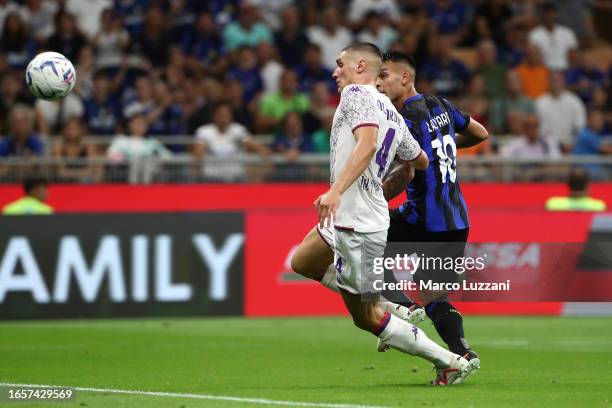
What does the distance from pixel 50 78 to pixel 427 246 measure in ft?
13.8

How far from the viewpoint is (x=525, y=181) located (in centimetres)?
1917

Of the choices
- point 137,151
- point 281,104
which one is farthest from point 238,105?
point 137,151

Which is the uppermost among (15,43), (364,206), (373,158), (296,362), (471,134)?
(15,43)

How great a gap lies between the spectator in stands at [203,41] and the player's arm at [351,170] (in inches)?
531

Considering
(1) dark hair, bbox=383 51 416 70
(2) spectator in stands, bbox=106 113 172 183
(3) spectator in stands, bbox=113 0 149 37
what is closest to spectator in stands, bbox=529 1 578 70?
(3) spectator in stands, bbox=113 0 149 37

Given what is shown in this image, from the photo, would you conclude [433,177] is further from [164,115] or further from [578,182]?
[164,115]

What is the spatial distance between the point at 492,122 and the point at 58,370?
1159 cm

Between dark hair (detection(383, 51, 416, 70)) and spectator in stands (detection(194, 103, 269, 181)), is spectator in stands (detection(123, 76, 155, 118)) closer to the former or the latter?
spectator in stands (detection(194, 103, 269, 181))

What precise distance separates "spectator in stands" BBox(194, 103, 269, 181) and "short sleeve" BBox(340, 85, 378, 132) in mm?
9904

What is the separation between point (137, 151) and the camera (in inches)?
747

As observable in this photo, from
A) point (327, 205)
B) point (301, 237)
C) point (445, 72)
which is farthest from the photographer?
point (445, 72)

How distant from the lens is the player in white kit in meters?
8.95

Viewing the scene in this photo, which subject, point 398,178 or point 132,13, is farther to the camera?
point 132,13

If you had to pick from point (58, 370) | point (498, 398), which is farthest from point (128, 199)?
point (498, 398)
